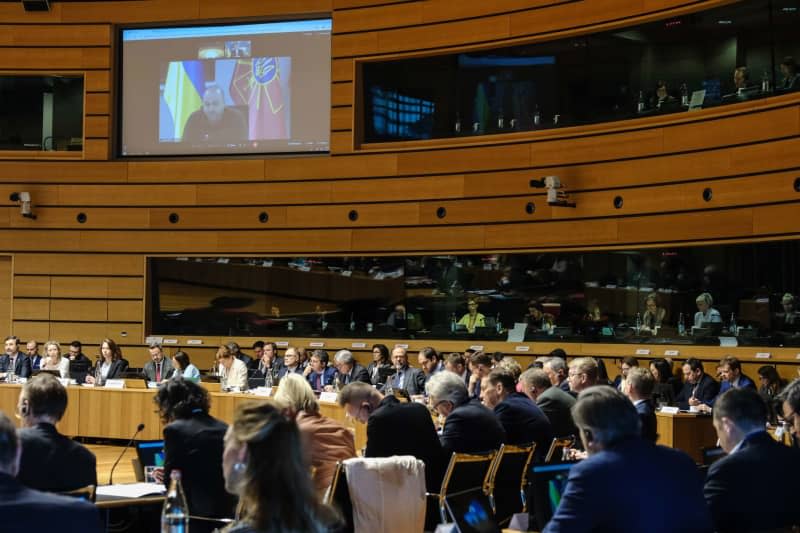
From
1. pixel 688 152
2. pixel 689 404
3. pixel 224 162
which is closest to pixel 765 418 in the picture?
pixel 689 404

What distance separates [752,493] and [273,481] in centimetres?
180

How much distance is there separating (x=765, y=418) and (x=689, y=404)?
5628mm

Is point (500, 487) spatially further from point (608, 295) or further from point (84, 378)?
point (84, 378)

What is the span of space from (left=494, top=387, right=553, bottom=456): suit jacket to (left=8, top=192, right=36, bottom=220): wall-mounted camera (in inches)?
377

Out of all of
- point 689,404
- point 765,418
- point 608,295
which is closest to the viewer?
point 765,418

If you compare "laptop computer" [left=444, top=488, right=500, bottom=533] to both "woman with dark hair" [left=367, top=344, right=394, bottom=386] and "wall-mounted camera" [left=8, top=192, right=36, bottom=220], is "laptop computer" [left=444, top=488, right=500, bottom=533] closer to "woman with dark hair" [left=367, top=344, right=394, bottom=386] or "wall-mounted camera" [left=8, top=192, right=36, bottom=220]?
"woman with dark hair" [left=367, top=344, right=394, bottom=386]

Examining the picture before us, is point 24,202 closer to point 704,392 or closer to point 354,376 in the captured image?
point 354,376

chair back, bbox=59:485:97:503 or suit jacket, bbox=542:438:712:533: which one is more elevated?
suit jacket, bbox=542:438:712:533

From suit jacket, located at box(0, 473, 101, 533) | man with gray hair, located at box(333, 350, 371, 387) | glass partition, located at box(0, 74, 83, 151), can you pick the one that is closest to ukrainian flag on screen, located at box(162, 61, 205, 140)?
glass partition, located at box(0, 74, 83, 151)

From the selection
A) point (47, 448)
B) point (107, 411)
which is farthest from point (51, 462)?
point (107, 411)

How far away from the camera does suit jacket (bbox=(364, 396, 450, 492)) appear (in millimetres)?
5189

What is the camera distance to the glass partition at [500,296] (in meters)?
9.90

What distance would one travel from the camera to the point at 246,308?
13273 millimetres

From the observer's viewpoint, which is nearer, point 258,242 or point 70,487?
point 70,487
